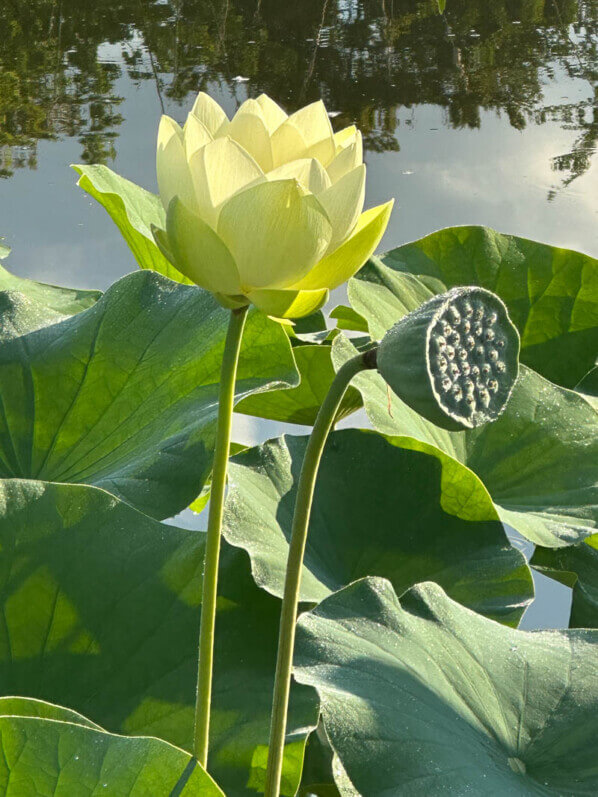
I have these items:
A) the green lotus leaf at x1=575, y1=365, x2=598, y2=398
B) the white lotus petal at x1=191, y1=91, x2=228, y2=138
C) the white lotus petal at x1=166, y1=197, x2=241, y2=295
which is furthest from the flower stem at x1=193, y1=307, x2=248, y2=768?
the green lotus leaf at x1=575, y1=365, x2=598, y2=398

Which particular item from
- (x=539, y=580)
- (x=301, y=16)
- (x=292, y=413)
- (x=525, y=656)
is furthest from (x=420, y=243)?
(x=301, y=16)

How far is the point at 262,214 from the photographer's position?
50 cm

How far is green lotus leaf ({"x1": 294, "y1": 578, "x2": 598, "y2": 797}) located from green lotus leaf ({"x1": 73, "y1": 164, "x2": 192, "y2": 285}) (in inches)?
22.1

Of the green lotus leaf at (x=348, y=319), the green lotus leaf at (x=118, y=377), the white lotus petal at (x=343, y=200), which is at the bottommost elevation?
the green lotus leaf at (x=348, y=319)

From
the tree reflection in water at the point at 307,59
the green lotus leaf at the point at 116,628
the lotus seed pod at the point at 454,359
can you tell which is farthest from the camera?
the tree reflection in water at the point at 307,59

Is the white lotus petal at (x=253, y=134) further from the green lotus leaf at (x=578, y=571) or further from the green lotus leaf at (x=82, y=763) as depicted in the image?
the green lotus leaf at (x=578, y=571)

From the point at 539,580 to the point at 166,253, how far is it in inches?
33.6

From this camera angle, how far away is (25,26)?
394cm

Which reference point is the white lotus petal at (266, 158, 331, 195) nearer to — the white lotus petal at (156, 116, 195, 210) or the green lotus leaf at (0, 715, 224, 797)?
the white lotus petal at (156, 116, 195, 210)

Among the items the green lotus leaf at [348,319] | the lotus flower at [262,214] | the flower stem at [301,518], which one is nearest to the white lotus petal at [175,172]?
the lotus flower at [262,214]

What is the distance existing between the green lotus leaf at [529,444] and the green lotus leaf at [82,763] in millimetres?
507

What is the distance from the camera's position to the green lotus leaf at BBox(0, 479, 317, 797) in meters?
0.69

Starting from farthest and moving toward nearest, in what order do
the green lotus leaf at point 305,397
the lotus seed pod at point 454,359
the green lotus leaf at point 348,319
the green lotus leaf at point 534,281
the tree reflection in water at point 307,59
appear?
1. the tree reflection in water at point 307,59
2. the green lotus leaf at point 348,319
3. the green lotus leaf at point 534,281
4. the green lotus leaf at point 305,397
5. the lotus seed pod at point 454,359

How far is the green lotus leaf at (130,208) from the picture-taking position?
116 cm
